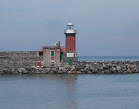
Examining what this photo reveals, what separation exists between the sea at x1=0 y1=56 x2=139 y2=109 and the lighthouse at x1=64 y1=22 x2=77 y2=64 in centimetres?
351

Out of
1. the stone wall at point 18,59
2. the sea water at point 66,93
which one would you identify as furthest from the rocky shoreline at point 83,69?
the sea water at point 66,93

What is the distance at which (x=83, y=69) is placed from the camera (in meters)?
54.5

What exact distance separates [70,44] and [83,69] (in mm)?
3380

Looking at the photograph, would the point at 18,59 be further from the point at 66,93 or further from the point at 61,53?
the point at 66,93

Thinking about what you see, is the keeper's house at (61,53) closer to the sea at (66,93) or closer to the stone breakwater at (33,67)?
the stone breakwater at (33,67)

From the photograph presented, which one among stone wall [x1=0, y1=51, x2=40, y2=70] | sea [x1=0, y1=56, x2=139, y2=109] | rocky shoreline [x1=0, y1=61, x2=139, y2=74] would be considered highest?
stone wall [x1=0, y1=51, x2=40, y2=70]

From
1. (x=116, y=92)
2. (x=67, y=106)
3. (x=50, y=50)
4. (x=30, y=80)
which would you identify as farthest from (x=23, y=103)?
(x=50, y=50)

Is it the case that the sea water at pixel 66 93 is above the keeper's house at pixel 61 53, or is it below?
below

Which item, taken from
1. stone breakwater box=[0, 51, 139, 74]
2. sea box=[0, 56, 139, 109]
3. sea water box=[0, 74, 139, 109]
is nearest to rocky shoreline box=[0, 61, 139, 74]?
stone breakwater box=[0, 51, 139, 74]

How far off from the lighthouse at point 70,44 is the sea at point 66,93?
3.51 m

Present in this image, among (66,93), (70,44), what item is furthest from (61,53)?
(66,93)

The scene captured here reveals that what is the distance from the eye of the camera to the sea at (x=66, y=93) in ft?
98.3

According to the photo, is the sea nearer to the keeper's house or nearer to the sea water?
the sea water

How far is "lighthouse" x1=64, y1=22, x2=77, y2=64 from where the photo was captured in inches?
2112
